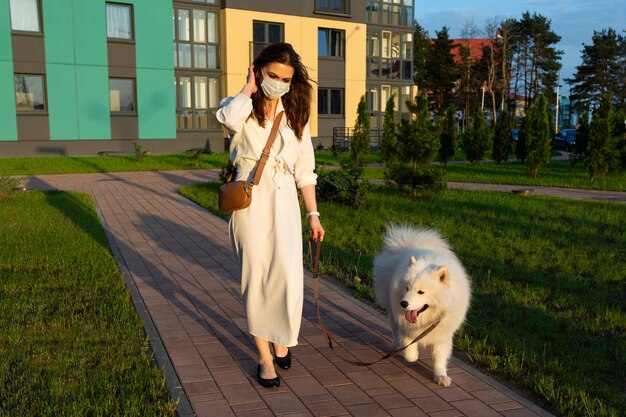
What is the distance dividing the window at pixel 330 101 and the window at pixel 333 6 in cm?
466

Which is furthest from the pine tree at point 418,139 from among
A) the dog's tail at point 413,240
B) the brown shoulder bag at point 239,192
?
the brown shoulder bag at point 239,192

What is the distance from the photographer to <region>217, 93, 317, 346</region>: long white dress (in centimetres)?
378

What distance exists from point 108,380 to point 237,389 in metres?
0.87

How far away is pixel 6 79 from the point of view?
2564cm

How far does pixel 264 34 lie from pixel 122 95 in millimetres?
8715

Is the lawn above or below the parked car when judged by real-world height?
below

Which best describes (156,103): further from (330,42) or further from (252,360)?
(252,360)

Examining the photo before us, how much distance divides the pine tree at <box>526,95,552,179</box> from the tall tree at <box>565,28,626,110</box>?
49418 millimetres

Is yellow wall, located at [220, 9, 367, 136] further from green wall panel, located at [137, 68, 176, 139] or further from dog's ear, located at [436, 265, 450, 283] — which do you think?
dog's ear, located at [436, 265, 450, 283]

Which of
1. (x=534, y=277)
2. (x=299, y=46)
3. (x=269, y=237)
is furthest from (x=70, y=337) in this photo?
(x=299, y=46)

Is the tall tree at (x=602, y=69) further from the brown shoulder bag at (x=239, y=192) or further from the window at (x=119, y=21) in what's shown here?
the brown shoulder bag at (x=239, y=192)

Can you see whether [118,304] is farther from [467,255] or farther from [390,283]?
[467,255]

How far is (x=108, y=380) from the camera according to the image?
3.88 metres

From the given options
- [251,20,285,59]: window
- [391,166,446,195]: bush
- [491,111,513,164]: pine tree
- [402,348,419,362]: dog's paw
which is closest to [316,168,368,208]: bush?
[391,166,446,195]: bush
